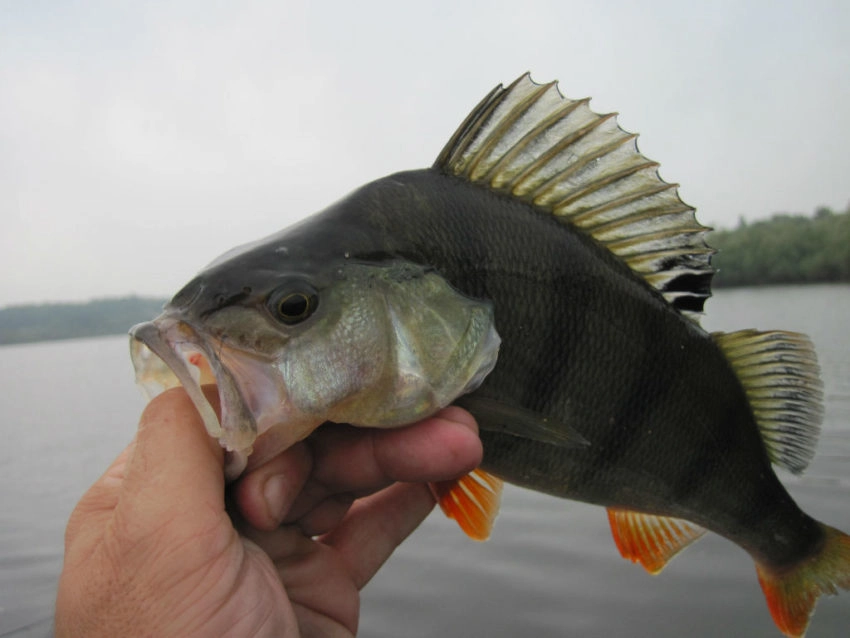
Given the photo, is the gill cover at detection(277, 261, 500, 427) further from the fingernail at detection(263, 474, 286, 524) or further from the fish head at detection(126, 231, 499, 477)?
the fingernail at detection(263, 474, 286, 524)

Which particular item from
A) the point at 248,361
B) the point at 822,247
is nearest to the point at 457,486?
the point at 248,361

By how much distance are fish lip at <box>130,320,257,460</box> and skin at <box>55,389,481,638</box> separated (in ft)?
0.42

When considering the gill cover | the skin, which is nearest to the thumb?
the skin

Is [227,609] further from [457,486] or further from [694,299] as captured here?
[694,299]

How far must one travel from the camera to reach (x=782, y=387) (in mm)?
2125

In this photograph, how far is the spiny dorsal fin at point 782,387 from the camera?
2088 millimetres

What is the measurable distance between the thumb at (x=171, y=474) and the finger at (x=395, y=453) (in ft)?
1.03

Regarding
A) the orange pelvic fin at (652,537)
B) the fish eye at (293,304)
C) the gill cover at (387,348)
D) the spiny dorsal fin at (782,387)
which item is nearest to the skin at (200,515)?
the gill cover at (387,348)

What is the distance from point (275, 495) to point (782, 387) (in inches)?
69.5

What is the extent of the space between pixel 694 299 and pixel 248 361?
56.0 inches

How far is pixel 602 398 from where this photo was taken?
5.92 ft

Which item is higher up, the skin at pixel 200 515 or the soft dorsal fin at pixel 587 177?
the soft dorsal fin at pixel 587 177

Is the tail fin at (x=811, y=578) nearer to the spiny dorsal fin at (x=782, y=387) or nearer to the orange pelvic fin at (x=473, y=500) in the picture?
the spiny dorsal fin at (x=782, y=387)

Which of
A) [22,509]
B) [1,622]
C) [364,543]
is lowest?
[22,509]
